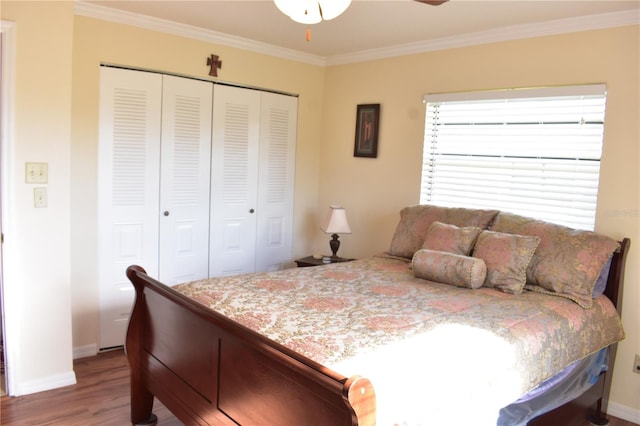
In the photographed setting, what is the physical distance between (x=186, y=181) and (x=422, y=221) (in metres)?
1.79

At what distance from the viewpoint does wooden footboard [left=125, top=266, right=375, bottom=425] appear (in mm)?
1510

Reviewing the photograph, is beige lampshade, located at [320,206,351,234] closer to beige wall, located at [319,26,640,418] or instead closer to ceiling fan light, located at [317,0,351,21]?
beige wall, located at [319,26,640,418]

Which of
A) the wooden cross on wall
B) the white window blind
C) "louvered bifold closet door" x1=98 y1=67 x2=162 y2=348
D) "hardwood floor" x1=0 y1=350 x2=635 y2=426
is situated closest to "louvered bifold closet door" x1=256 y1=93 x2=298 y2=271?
the wooden cross on wall

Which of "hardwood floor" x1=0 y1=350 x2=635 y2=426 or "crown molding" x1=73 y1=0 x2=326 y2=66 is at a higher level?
"crown molding" x1=73 y1=0 x2=326 y2=66

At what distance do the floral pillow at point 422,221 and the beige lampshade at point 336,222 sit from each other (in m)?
0.60

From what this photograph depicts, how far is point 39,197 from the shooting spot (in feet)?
9.23

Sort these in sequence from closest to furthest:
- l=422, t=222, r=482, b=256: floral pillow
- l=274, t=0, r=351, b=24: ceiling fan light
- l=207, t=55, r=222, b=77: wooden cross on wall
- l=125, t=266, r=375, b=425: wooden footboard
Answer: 1. l=125, t=266, r=375, b=425: wooden footboard
2. l=274, t=0, r=351, b=24: ceiling fan light
3. l=422, t=222, r=482, b=256: floral pillow
4. l=207, t=55, r=222, b=77: wooden cross on wall

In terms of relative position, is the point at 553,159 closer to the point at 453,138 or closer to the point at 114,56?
the point at 453,138

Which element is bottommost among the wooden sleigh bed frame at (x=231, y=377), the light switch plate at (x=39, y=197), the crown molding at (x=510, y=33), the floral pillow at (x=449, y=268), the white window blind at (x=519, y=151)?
the wooden sleigh bed frame at (x=231, y=377)

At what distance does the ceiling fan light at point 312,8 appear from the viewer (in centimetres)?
200

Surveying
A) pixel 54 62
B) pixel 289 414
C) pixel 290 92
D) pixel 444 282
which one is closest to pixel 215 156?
pixel 290 92

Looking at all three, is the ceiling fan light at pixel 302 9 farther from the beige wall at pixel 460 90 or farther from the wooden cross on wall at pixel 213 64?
the wooden cross on wall at pixel 213 64

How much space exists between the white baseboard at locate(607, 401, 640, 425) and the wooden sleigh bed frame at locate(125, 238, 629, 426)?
112 mm

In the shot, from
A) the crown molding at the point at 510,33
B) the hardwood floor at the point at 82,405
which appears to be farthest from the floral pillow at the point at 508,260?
the hardwood floor at the point at 82,405
